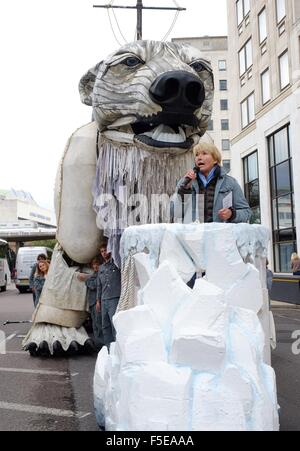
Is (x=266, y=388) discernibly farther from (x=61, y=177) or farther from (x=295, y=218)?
(x=295, y=218)

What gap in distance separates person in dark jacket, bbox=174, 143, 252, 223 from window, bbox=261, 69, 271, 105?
49.4 ft

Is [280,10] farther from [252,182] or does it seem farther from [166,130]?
[166,130]

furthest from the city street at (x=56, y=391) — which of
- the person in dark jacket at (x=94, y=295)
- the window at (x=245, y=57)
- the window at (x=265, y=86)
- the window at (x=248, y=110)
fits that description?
the window at (x=245, y=57)

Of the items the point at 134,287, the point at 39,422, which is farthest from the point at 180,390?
the point at 39,422

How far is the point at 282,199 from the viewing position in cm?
1655

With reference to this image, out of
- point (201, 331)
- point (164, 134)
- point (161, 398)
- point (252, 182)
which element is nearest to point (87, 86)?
point (164, 134)

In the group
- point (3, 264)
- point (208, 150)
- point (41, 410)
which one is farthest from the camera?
point (3, 264)

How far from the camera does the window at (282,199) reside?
52.3 feet

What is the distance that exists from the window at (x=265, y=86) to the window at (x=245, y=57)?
1474 millimetres

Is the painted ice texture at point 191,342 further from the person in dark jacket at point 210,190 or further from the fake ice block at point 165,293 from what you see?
the person in dark jacket at point 210,190

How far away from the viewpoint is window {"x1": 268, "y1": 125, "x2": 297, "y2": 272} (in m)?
15.9

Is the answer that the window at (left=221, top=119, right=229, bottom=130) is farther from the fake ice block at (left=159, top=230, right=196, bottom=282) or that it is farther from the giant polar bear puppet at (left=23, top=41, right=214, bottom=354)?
the fake ice block at (left=159, top=230, right=196, bottom=282)

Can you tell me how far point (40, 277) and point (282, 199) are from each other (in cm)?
1061

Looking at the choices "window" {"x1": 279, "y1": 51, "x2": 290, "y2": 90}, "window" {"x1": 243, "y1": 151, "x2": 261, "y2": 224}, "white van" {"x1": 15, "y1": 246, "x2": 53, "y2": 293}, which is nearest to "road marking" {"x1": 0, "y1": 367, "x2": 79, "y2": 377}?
"window" {"x1": 279, "y1": 51, "x2": 290, "y2": 90}
